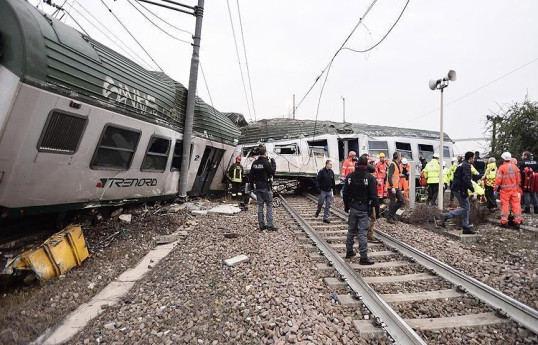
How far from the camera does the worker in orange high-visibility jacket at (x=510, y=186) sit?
6586mm

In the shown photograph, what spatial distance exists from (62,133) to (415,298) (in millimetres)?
5525

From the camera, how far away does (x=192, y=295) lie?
140 inches

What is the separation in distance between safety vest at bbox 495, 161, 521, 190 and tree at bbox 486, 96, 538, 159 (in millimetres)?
10201

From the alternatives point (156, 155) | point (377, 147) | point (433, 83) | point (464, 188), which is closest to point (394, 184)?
point (464, 188)

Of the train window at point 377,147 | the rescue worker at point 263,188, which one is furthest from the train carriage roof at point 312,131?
the rescue worker at point 263,188

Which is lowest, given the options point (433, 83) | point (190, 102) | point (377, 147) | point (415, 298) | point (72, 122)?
point (415, 298)

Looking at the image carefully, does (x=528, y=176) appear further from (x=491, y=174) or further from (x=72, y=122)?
(x=72, y=122)

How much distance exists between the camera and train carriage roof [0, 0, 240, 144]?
3.99 m

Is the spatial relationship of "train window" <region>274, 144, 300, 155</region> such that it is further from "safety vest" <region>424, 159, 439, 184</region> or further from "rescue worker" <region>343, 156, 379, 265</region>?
"rescue worker" <region>343, 156, 379, 265</region>

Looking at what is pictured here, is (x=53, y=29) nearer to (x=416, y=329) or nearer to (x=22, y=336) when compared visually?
(x=22, y=336)

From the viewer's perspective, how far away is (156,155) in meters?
7.23

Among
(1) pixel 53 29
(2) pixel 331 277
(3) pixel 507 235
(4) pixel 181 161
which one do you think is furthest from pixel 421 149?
(1) pixel 53 29

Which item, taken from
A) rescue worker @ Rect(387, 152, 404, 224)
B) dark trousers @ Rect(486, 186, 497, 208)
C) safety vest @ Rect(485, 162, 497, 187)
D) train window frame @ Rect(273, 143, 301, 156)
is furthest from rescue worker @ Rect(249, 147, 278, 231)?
dark trousers @ Rect(486, 186, 497, 208)

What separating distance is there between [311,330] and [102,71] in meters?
5.59
